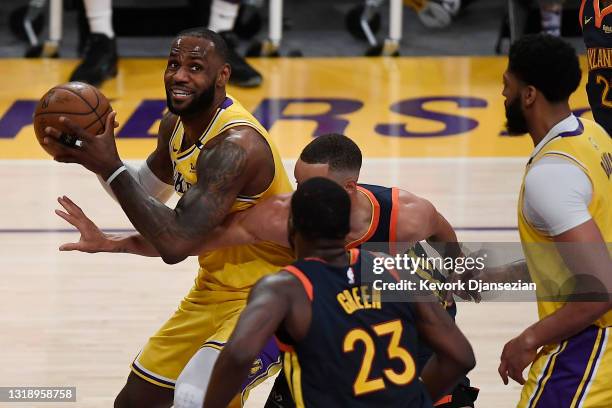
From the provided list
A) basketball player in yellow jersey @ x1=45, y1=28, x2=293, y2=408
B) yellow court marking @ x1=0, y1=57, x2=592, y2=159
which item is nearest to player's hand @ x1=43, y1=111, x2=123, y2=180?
basketball player in yellow jersey @ x1=45, y1=28, x2=293, y2=408

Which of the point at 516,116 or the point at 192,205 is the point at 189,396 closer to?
the point at 192,205

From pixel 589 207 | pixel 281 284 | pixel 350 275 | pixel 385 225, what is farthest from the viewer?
pixel 385 225

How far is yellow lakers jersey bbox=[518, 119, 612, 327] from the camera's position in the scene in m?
3.37

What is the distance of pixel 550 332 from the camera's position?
3.36 meters

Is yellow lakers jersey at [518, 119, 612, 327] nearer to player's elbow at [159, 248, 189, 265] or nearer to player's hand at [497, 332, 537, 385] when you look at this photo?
player's hand at [497, 332, 537, 385]

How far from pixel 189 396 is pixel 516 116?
1416 millimetres

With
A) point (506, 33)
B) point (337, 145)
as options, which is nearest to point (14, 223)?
point (337, 145)

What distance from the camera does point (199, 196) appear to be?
3.90 metres

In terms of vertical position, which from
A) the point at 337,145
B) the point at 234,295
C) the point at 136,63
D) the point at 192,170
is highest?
the point at 337,145

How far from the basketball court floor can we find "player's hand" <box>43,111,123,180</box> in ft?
4.61

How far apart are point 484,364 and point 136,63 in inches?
244

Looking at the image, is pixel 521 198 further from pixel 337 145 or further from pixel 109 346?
pixel 109 346

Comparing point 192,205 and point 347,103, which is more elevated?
point 192,205

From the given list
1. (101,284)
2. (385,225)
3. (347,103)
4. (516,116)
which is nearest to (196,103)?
(385,225)
